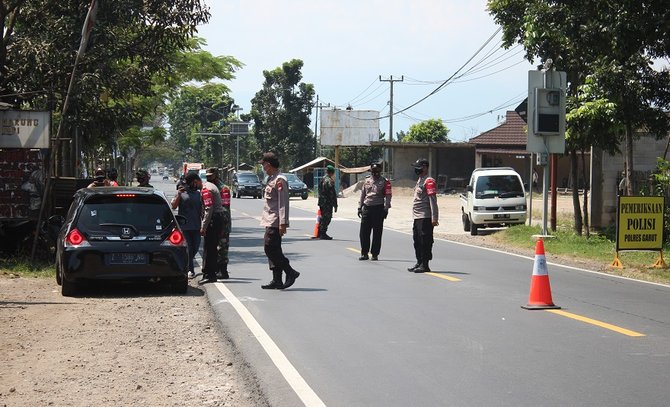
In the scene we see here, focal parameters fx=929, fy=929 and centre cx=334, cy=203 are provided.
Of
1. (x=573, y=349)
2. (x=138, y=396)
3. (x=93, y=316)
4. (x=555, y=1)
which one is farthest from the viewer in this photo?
(x=555, y=1)

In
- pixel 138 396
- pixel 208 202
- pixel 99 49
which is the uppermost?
pixel 99 49

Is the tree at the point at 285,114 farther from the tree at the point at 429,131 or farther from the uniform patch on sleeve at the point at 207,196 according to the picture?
the uniform patch on sleeve at the point at 207,196

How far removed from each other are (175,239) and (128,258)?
764mm

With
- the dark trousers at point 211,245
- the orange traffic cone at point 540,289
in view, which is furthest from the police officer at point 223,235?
the orange traffic cone at point 540,289

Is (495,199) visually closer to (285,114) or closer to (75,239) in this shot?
(75,239)

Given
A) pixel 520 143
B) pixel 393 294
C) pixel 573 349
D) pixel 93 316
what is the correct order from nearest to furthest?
1. pixel 573 349
2. pixel 93 316
3. pixel 393 294
4. pixel 520 143

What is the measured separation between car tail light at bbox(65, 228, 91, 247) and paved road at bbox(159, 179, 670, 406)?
1899 mm

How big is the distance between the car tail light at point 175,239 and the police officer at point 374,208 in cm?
551

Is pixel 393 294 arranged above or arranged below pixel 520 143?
below

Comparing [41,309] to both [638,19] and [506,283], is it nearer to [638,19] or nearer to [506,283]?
[506,283]

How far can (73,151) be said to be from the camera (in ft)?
97.1

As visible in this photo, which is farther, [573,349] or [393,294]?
[393,294]

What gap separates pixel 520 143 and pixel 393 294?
51.4 meters

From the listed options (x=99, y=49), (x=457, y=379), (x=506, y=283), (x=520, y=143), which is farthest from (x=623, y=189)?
(x=520, y=143)
